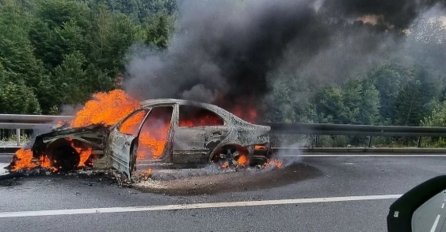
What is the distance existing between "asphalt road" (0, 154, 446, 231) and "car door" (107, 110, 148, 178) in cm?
37

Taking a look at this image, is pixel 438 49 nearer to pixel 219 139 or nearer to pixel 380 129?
pixel 380 129

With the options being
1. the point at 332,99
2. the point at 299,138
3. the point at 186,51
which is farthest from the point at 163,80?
the point at 332,99

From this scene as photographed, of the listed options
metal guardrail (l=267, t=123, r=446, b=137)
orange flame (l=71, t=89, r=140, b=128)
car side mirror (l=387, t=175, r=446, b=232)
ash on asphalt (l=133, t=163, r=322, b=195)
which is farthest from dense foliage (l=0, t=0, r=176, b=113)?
car side mirror (l=387, t=175, r=446, b=232)

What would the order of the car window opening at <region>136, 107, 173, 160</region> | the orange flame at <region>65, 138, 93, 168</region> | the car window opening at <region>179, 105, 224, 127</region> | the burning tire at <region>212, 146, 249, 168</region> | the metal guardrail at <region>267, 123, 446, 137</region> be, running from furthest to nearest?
the metal guardrail at <region>267, 123, 446, 137</region> < the burning tire at <region>212, 146, 249, 168</region> < the car window opening at <region>179, 105, 224, 127</region> < the car window opening at <region>136, 107, 173, 160</region> < the orange flame at <region>65, 138, 93, 168</region>

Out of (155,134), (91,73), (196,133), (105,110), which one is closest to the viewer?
(196,133)

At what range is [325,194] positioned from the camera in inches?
280

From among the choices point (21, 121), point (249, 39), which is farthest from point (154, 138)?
point (21, 121)

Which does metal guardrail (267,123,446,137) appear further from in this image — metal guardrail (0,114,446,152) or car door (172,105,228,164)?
car door (172,105,228,164)

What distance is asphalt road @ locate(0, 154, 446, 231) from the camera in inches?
209

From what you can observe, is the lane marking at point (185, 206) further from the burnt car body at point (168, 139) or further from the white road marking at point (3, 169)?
the white road marking at point (3, 169)

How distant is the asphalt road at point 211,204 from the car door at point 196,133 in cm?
73

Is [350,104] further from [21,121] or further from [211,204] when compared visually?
[211,204]

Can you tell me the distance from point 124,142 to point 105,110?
57.5 inches

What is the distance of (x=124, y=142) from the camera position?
6.86m
